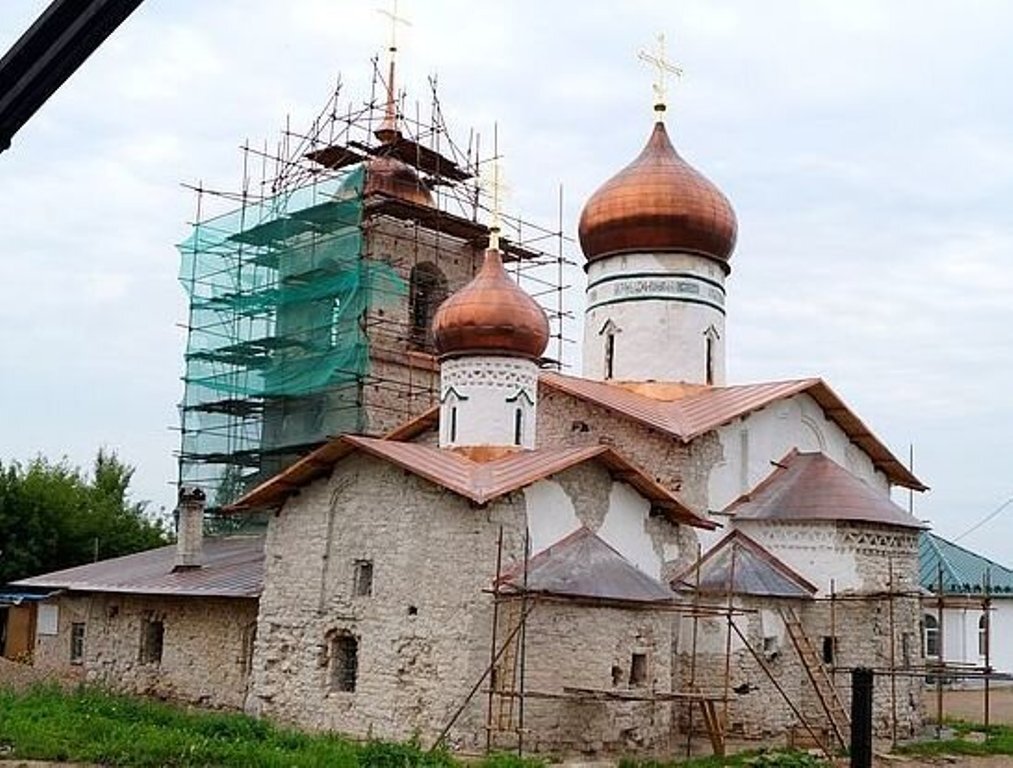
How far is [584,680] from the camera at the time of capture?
49.0 feet

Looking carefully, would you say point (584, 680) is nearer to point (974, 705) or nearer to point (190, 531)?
point (190, 531)

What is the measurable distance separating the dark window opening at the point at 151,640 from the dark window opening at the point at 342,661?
5203 mm

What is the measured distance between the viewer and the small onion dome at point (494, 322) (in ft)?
55.9

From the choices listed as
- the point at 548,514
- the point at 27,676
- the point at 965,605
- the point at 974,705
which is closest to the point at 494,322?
the point at 548,514

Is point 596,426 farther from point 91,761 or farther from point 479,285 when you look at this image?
A: point 91,761

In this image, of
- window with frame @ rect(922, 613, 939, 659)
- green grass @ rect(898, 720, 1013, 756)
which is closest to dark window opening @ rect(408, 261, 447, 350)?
green grass @ rect(898, 720, 1013, 756)

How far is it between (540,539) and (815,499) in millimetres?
4800

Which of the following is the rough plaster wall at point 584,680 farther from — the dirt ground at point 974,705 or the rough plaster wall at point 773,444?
the dirt ground at point 974,705

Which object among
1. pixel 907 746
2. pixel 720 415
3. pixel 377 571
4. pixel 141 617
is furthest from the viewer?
pixel 141 617

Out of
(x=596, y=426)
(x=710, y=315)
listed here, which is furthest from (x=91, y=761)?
(x=710, y=315)

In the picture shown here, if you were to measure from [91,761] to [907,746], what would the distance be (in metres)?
10.5

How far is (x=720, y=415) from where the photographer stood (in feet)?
60.8

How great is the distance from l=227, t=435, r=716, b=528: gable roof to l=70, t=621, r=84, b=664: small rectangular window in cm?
611

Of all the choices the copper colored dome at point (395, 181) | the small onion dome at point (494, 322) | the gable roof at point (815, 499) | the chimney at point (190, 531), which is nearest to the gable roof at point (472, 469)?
the gable roof at point (815, 499)
